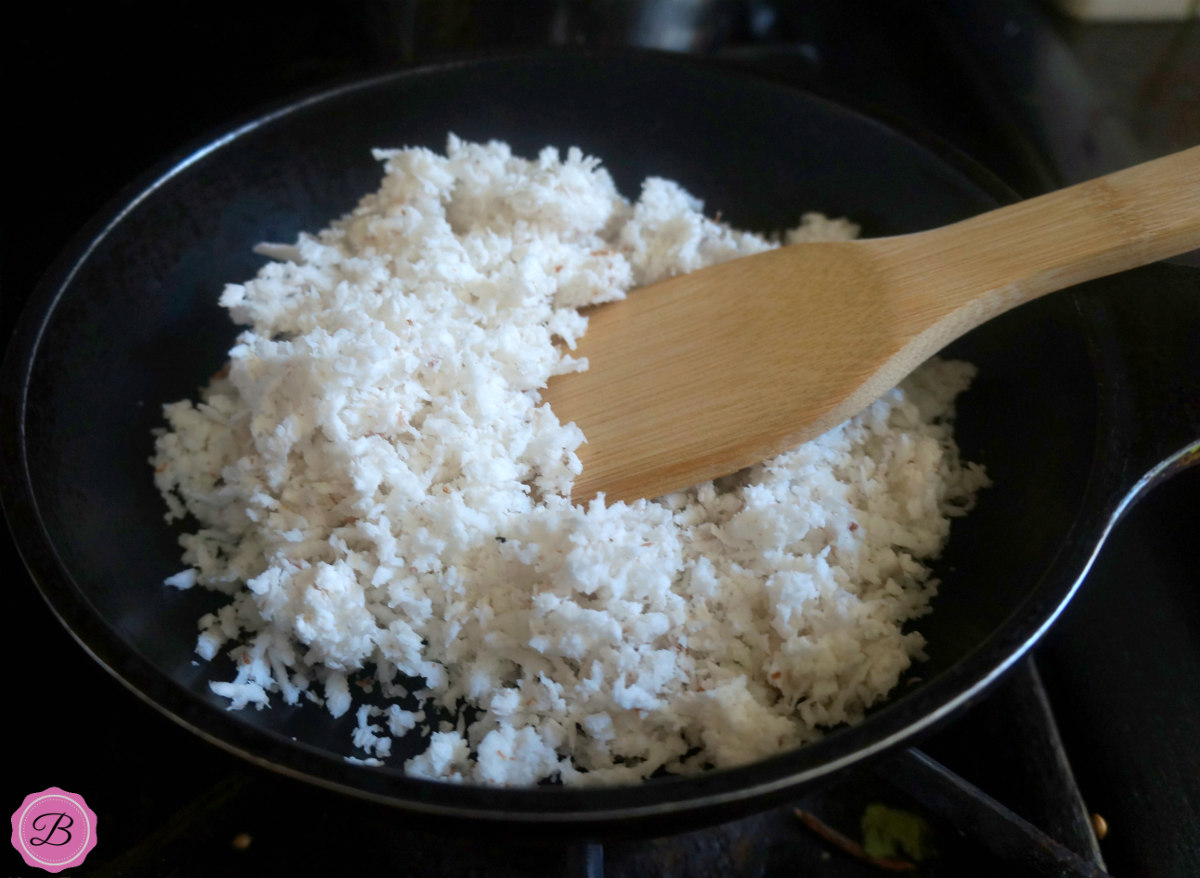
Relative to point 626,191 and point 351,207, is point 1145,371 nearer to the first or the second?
point 626,191

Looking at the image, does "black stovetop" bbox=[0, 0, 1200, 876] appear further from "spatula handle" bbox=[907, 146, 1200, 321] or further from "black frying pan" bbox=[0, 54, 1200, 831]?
"spatula handle" bbox=[907, 146, 1200, 321]

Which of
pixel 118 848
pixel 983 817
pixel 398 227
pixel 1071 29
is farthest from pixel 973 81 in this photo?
pixel 118 848

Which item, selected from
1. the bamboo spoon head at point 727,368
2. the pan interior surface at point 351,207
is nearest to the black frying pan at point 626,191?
the pan interior surface at point 351,207

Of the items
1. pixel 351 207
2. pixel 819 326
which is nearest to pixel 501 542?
pixel 819 326

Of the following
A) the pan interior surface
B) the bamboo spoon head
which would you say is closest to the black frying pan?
the pan interior surface

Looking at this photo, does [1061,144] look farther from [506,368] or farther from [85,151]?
[85,151]
